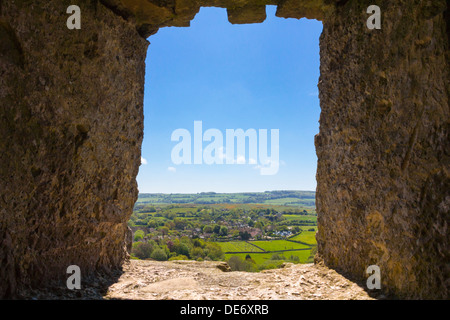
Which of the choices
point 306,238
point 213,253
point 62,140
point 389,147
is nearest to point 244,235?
point 306,238

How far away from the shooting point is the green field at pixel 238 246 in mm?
21956

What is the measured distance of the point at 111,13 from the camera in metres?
4.67

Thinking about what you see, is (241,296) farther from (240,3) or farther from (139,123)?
(240,3)

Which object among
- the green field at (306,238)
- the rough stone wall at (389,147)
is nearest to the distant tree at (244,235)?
the green field at (306,238)

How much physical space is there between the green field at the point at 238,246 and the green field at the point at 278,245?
95 cm

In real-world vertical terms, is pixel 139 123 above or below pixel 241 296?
above

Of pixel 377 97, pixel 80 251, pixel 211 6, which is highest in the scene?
pixel 211 6

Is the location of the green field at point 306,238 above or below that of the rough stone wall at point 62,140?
below

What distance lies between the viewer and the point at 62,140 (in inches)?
147

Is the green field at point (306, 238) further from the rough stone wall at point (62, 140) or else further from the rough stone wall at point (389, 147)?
the rough stone wall at point (62, 140)

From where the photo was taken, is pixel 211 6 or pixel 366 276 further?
pixel 211 6

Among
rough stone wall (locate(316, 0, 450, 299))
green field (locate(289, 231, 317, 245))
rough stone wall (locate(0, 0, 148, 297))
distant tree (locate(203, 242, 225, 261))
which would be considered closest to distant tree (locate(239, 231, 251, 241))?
green field (locate(289, 231, 317, 245))
